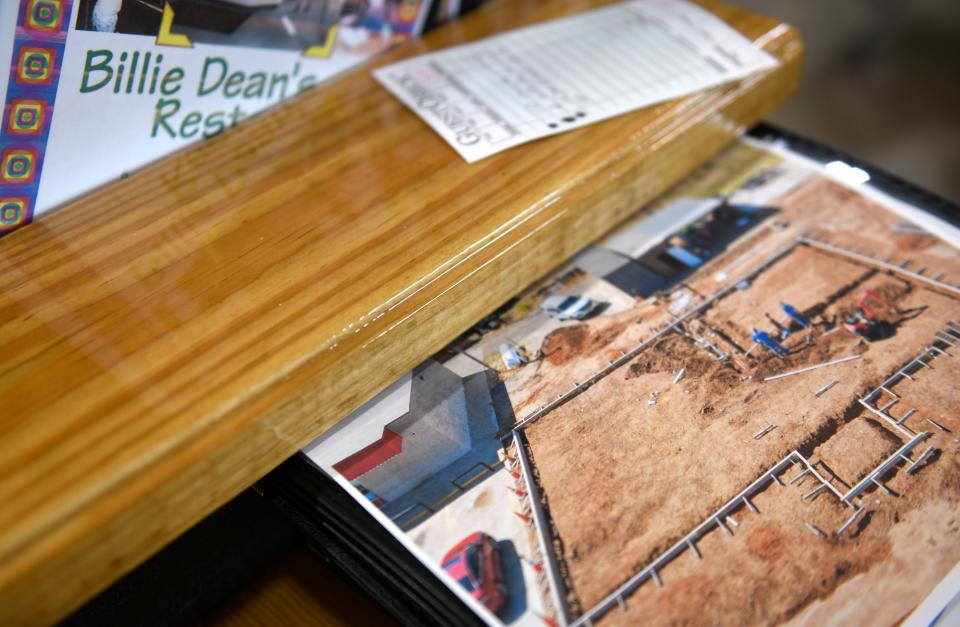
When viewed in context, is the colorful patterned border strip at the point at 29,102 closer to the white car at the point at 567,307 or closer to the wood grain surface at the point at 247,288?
the wood grain surface at the point at 247,288

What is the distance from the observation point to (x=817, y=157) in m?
0.81

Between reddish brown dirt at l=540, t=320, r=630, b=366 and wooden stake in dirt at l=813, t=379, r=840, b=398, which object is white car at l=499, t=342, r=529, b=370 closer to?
reddish brown dirt at l=540, t=320, r=630, b=366

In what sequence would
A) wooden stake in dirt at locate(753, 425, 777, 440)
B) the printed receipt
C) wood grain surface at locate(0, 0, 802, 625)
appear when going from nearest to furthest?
1. wood grain surface at locate(0, 0, 802, 625)
2. wooden stake in dirt at locate(753, 425, 777, 440)
3. the printed receipt

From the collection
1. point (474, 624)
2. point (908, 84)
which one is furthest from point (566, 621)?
point (908, 84)

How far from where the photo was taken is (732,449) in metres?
0.56

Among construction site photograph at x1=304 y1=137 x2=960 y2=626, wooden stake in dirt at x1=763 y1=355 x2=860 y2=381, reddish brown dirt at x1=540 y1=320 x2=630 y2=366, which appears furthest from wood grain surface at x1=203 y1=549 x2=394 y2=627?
wooden stake in dirt at x1=763 y1=355 x2=860 y2=381

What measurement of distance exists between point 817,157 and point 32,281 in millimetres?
670

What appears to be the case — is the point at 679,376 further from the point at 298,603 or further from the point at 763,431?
the point at 298,603

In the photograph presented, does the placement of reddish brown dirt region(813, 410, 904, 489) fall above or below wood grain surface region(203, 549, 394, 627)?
above

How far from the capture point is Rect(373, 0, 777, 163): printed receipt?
72 centimetres

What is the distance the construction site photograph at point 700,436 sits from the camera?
0.50 meters

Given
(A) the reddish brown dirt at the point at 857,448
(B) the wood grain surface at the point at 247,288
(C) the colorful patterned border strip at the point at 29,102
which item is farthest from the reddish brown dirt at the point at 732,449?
(C) the colorful patterned border strip at the point at 29,102

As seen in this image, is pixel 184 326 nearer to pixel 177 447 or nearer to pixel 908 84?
pixel 177 447

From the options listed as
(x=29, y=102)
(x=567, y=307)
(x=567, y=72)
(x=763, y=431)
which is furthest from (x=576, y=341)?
(x=29, y=102)
